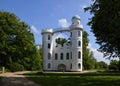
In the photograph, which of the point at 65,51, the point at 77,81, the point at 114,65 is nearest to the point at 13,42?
the point at 77,81

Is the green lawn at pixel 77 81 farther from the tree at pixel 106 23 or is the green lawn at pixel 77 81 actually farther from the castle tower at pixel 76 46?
the castle tower at pixel 76 46

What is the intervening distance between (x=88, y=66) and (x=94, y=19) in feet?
180

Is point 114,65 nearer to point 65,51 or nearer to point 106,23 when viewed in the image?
point 65,51

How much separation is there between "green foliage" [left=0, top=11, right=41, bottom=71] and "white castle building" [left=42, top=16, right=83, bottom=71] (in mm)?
23842

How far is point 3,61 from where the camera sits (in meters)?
45.2

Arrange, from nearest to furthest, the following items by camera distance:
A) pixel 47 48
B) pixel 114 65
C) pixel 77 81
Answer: pixel 77 81, pixel 47 48, pixel 114 65

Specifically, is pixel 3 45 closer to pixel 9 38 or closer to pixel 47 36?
pixel 9 38

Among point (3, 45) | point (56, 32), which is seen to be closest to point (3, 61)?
point (3, 45)

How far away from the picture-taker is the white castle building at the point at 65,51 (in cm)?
7006

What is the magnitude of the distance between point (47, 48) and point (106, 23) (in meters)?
52.7

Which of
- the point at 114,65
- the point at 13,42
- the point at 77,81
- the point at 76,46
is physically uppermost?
the point at 76,46

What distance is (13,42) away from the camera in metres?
46.1

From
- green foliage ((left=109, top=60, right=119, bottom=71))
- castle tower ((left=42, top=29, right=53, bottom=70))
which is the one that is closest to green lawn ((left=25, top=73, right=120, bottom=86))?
castle tower ((left=42, top=29, right=53, bottom=70))

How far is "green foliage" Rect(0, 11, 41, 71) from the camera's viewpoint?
4450cm
